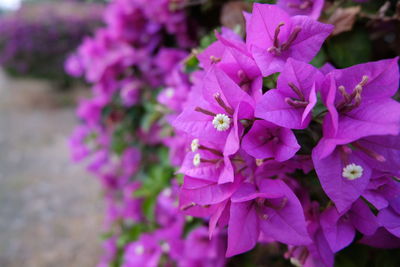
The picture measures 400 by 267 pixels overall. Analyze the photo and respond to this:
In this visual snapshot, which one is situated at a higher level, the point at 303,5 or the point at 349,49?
the point at 303,5

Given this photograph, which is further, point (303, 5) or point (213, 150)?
point (303, 5)

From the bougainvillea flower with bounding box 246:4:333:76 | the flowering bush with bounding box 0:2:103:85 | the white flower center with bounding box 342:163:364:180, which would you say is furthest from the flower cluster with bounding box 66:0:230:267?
the flowering bush with bounding box 0:2:103:85

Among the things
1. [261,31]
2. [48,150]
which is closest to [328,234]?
[261,31]

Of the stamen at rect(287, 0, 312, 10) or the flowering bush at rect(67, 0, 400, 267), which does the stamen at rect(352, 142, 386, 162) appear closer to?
the flowering bush at rect(67, 0, 400, 267)

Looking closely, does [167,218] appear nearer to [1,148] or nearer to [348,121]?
[348,121]

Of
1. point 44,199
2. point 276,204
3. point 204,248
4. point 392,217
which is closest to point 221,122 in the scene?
point 276,204

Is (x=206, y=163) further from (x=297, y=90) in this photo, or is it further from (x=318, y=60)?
(x=318, y=60)

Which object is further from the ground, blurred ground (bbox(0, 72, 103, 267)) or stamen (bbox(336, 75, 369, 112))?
stamen (bbox(336, 75, 369, 112))

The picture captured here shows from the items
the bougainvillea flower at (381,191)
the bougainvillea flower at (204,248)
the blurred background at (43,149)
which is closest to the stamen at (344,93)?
the bougainvillea flower at (381,191)
